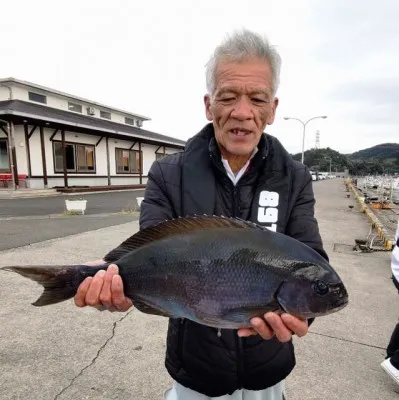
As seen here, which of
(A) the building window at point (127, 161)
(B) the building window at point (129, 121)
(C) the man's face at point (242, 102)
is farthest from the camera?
(B) the building window at point (129, 121)

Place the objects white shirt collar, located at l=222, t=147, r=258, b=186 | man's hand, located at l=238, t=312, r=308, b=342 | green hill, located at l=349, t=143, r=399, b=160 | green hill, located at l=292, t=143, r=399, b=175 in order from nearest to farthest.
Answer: man's hand, located at l=238, t=312, r=308, b=342
white shirt collar, located at l=222, t=147, r=258, b=186
green hill, located at l=292, t=143, r=399, b=175
green hill, located at l=349, t=143, r=399, b=160

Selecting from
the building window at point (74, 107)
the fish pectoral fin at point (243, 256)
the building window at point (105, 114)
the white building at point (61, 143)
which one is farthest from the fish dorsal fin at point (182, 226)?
the building window at point (105, 114)

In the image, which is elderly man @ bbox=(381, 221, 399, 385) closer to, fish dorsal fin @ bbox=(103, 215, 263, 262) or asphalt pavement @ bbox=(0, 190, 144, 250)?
fish dorsal fin @ bbox=(103, 215, 263, 262)

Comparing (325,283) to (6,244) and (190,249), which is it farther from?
(6,244)

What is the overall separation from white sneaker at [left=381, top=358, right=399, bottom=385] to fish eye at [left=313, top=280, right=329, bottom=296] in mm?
2283

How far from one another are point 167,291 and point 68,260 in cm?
530

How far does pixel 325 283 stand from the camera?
1.38 metres

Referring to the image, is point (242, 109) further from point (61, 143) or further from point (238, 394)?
point (61, 143)

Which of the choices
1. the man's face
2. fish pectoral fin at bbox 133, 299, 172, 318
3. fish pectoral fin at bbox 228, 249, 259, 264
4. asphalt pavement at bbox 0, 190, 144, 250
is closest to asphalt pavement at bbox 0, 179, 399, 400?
fish pectoral fin at bbox 133, 299, 172, 318

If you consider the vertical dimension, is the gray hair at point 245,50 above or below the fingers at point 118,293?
above

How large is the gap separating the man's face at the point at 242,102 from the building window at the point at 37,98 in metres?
25.1

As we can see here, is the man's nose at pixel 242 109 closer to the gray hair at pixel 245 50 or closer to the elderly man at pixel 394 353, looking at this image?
the gray hair at pixel 245 50

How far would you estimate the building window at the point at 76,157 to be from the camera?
2182cm

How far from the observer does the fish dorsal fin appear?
1502mm
